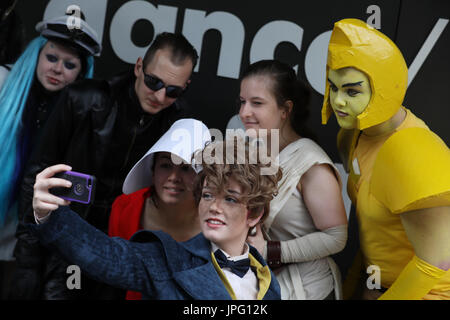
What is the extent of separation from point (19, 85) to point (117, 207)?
1.02 m

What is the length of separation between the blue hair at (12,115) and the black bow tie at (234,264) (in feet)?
5.13

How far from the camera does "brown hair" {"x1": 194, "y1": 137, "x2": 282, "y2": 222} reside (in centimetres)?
202

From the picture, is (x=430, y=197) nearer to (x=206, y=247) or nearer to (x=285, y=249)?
(x=285, y=249)

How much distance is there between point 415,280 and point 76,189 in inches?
59.6

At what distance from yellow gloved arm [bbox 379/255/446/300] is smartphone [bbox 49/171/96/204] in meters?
1.43

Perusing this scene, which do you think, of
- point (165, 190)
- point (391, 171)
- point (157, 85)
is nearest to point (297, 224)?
point (391, 171)

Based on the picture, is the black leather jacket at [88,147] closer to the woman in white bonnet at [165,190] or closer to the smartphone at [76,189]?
the woman in white bonnet at [165,190]

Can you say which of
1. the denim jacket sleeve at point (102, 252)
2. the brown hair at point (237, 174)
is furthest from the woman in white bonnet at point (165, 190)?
the denim jacket sleeve at point (102, 252)

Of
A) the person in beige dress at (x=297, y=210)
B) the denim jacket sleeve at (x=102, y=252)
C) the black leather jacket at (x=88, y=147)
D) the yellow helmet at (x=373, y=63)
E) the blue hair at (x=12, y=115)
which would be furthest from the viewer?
the blue hair at (x=12, y=115)

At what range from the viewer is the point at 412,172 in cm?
212

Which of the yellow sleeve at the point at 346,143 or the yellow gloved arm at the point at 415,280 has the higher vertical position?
the yellow sleeve at the point at 346,143

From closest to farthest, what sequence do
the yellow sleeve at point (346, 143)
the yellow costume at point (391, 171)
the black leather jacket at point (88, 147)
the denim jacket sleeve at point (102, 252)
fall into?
the denim jacket sleeve at point (102, 252), the yellow costume at point (391, 171), the black leather jacket at point (88, 147), the yellow sleeve at point (346, 143)

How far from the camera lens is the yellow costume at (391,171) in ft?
6.95
